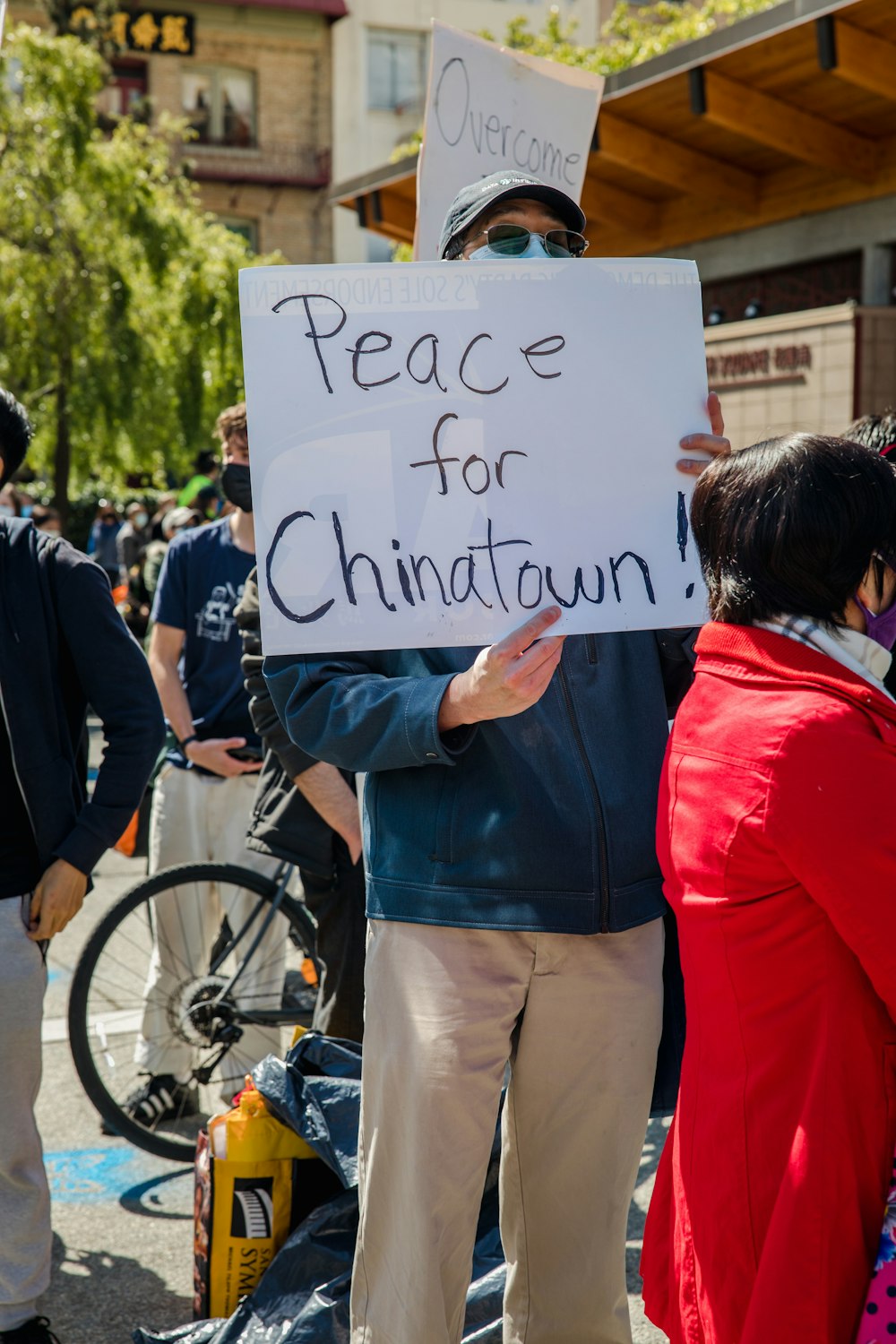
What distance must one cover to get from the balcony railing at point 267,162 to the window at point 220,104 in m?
0.34

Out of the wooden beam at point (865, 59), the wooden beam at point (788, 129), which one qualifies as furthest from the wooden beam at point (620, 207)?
the wooden beam at point (865, 59)

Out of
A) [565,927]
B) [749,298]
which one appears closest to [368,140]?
[749,298]

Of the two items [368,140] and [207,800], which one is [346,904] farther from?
[368,140]

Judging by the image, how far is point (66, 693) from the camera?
2744mm

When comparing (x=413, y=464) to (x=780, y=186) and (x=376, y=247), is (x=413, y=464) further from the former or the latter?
(x=376, y=247)

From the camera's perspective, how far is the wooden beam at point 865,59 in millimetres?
5887

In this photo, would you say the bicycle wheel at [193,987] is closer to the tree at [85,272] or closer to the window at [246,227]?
the tree at [85,272]

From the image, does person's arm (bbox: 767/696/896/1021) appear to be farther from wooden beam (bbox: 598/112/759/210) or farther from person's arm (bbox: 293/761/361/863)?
wooden beam (bbox: 598/112/759/210)

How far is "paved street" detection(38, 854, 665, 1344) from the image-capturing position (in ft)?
9.46

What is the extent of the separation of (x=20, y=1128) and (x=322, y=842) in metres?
0.96

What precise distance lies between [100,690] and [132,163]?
51.3 ft

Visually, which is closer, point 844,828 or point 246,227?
point 844,828

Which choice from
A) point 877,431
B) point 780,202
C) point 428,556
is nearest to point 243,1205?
point 428,556

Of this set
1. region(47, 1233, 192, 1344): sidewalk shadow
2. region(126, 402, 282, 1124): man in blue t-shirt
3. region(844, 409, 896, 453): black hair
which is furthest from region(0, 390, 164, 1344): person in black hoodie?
region(844, 409, 896, 453): black hair
